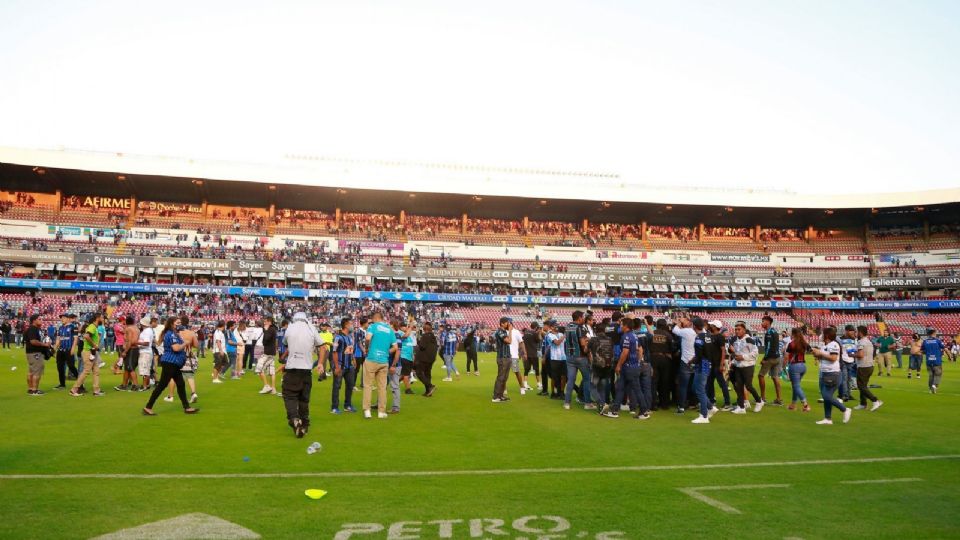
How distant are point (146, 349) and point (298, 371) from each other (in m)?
7.39

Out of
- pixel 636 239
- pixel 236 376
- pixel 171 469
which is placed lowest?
pixel 236 376

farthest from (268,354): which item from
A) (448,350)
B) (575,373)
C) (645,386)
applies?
(645,386)

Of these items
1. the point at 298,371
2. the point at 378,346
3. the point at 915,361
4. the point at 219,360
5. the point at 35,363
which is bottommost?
the point at 915,361

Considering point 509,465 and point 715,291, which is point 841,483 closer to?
point 509,465

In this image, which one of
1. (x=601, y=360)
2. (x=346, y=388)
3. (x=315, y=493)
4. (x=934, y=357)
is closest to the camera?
(x=315, y=493)

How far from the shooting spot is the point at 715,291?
5428cm

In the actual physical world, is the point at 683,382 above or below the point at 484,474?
above

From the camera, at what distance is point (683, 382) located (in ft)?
40.4

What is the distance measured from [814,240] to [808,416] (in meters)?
56.6

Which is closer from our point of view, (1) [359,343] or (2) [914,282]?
(1) [359,343]

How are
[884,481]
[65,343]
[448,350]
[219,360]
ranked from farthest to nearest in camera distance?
[448,350] → [219,360] → [65,343] → [884,481]

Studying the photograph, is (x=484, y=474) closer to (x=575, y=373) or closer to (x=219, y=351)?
(x=575, y=373)

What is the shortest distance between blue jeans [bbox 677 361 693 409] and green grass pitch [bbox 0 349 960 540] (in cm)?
81

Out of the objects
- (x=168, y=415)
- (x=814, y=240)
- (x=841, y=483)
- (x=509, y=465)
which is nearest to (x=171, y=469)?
(x=509, y=465)
